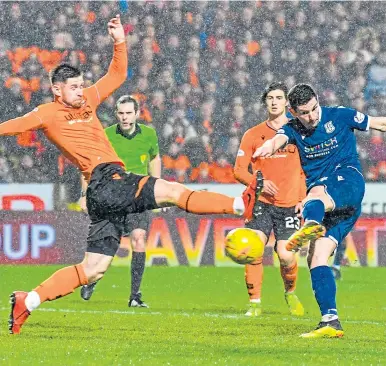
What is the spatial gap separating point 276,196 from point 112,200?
8.41ft

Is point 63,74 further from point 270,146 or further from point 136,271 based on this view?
point 136,271

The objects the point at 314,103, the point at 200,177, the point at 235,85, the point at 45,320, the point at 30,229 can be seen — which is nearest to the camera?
the point at 314,103

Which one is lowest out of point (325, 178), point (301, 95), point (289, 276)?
point (289, 276)

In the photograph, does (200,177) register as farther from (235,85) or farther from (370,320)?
(370,320)

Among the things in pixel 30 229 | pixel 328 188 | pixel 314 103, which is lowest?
pixel 30 229

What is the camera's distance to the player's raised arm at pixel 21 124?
7.68m

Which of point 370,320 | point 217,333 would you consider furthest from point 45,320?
point 370,320

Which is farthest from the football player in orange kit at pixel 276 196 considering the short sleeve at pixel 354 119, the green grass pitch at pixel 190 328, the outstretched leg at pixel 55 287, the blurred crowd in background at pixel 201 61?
→ the blurred crowd in background at pixel 201 61

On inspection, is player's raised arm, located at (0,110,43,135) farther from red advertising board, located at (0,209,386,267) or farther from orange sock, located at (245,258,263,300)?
red advertising board, located at (0,209,386,267)

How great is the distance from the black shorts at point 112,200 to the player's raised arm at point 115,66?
2.32ft

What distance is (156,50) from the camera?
745 inches

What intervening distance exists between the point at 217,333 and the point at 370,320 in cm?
176

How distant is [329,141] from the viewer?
7.96 m

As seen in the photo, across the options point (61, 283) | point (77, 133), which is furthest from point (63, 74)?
point (61, 283)
